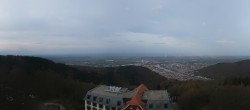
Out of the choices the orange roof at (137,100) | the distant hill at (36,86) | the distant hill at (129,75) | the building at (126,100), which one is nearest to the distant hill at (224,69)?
the distant hill at (129,75)

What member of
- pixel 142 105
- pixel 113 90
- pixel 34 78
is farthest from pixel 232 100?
pixel 34 78

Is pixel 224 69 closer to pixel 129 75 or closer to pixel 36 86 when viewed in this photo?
pixel 129 75

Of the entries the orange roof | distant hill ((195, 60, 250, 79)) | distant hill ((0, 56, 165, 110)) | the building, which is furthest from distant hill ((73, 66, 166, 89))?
the orange roof

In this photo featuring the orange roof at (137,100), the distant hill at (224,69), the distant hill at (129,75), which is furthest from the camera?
the distant hill at (224,69)

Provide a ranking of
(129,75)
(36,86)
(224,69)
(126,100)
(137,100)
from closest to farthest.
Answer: (137,100), (126,100), (36,86), (129,75), (224,69)

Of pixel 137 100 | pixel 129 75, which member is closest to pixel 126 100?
pixel 137 100

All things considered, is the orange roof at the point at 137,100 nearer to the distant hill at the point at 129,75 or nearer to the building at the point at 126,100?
the building at the point at 126,100

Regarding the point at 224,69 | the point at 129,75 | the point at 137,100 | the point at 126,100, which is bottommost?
the point at 129,75

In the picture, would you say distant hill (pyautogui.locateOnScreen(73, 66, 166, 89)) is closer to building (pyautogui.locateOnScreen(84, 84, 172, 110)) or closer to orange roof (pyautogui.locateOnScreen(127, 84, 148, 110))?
building (pyautogui.locateOnScreen(84, 84, 172, 110))
